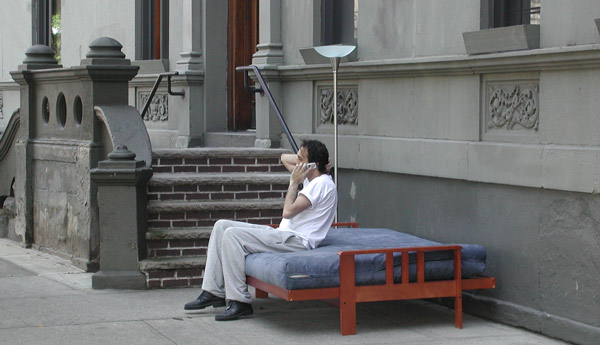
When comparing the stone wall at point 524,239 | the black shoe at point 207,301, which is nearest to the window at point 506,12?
the stone wall at point 524,239

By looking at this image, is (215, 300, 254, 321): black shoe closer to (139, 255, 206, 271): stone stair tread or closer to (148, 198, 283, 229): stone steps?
(139, 255, 206, 271): stone stair tread

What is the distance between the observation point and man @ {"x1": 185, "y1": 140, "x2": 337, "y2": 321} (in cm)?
877

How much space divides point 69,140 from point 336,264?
5609mm

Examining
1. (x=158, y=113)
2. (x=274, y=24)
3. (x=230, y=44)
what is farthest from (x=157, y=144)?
(x=274, y=24)

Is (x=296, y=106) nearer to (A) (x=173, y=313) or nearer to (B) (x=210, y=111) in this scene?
(B) (x=210, y=111)

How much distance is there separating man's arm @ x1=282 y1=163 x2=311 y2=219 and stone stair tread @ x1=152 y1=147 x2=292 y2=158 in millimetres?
3252

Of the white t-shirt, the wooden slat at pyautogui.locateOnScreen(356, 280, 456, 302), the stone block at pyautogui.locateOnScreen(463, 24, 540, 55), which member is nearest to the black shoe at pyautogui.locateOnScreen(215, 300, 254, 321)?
the white t-shirt

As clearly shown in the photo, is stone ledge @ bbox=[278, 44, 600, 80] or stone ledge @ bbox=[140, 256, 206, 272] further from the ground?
stone ledge @ bbox=[278, 44, 600, 80]

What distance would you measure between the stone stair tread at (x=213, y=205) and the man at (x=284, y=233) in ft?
Result: 7.00

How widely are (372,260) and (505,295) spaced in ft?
4.16

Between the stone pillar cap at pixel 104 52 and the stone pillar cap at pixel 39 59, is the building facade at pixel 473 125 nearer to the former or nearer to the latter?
the stone pillar cap at pixel 104 52

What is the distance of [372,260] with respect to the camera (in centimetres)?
833

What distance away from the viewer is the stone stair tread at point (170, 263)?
10500 millimetres

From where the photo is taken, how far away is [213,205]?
11172mm
